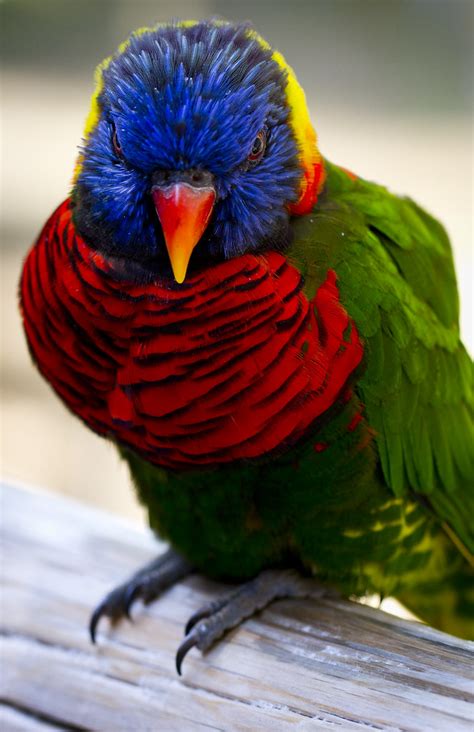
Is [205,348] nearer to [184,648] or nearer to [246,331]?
[246,331]

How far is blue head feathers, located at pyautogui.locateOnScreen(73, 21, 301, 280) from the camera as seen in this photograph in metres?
1.42

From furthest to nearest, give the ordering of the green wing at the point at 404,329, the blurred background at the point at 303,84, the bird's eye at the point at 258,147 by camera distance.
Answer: the blurred background at the point at 303,84 < the green wing at the point at 404,329 < the bird's eye at the point at 258,147

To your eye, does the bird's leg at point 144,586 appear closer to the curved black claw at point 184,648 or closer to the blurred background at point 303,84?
the curved black claw at point 184,648

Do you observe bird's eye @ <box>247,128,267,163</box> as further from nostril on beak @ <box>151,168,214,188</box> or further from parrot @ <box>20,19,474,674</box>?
nostril on beak @ <box>151,168,214,188</box>

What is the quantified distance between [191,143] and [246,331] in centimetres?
35

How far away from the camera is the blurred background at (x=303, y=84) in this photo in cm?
376

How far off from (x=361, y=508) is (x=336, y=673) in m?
0.37

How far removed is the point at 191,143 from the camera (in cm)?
141

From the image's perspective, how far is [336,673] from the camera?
1.56 meters

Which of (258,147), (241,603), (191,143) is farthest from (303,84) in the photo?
Answer: (241,603)

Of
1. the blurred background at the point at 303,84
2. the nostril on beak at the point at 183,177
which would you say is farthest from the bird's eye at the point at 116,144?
the blurred background at the point at 303,84

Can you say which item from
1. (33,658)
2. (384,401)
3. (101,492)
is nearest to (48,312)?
(384,401)

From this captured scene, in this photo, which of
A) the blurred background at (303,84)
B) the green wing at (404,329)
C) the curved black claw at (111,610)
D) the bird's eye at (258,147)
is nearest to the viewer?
the bird's eye at (258,147)

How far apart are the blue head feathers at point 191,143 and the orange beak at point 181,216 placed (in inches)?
1.3
